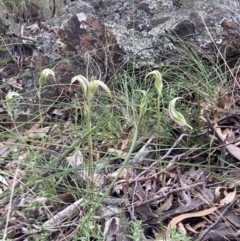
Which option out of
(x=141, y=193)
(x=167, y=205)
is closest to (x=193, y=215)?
(x=167, y=205)

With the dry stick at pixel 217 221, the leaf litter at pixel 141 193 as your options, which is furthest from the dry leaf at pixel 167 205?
the dry stick at pixel 217 221

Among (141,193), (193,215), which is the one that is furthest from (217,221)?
(141,193)

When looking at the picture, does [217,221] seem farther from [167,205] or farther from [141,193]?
[141,193]

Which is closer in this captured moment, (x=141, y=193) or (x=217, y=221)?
(x=217, y=221)

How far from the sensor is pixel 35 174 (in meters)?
1.70

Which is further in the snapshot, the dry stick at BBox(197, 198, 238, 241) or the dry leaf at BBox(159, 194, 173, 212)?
the dry leaf at BBox(159, 194, 173, 212)

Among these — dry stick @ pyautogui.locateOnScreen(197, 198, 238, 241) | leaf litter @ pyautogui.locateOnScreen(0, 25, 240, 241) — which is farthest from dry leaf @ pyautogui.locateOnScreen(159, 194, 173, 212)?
dry stick @ pyautogui.locateOnScreen(197, 198, 238, 241)

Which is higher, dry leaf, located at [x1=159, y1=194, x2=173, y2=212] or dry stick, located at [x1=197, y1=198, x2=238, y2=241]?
dry stick, located at [x1=197, y1=198, x2=238, y2=241]

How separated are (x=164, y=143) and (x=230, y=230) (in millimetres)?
548

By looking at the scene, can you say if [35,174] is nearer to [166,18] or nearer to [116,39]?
[116,39]

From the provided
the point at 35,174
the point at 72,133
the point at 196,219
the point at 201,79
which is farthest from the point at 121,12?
the point at 196,219

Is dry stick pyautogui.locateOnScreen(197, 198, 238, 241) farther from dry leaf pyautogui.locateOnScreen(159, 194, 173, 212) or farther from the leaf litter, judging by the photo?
dry leaf pyautogui.locateOnScreen(159, 194, 173, 212)

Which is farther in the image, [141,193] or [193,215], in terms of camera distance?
[141,193]

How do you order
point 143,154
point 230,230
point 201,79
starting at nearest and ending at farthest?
point 230,230, point 143,154, point 201,79
